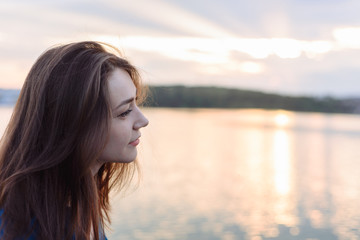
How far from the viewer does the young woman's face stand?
5.01ft

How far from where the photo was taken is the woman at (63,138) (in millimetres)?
1419

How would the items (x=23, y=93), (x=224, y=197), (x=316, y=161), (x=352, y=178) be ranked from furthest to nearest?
(x=316, y=161) → (x=352, y=178) → (x=224, y=197) → (x=23, y=93)

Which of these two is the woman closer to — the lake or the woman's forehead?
the woman's forehead

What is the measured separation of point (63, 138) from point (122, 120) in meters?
0.19

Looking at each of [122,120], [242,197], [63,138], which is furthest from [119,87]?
[242,197]

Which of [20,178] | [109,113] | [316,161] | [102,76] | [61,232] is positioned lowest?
[316,161]

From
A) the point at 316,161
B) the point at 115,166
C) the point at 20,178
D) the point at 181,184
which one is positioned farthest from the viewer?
the point at 316,161

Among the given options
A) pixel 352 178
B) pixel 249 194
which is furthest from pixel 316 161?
pixel 249 194

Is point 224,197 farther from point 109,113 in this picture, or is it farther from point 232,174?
point 109,113

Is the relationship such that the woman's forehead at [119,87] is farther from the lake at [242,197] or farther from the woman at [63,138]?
the lake at [242,197]

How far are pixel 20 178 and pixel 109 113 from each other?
31 cm

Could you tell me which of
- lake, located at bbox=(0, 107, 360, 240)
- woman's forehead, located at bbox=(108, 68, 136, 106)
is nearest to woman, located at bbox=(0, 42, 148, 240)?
woman's forehead, located at bbox=(108, 68, 136, 106)

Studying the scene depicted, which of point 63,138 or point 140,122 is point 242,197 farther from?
point 63,138

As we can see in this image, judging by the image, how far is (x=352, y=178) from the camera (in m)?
19.5
